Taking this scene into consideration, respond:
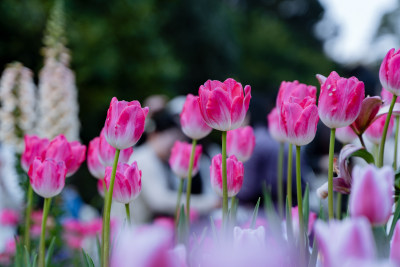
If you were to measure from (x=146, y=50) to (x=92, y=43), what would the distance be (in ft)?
6.25

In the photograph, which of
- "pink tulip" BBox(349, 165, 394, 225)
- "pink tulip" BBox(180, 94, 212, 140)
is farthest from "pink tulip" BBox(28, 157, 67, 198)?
"pink tulip" BBox(349, 165, 394, 225)

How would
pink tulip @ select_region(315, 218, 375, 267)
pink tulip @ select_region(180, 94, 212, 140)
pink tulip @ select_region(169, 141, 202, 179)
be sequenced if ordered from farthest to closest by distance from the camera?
pink tulip @ select_region(169, 141, 202, 179)
pink tulip @ select_region(180, 94, 212, 140)
pink tulip @ select_region(315, 218, 375, 267)

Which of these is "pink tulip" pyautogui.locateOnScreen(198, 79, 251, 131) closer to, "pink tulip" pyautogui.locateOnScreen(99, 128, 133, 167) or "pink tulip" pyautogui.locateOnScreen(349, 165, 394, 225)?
"pink tulip" pyautogui.locateOnScreen(99, 128, 133, 167)

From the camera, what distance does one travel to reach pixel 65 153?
781 millimetres

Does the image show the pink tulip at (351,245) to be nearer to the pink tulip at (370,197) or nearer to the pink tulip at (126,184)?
the pink tulip at (370,197)

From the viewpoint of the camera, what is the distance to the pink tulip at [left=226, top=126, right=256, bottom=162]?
35.7 inches

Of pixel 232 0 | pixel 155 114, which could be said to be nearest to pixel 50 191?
pixel 155 114

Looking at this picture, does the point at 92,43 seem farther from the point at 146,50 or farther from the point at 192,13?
the point at 192,13

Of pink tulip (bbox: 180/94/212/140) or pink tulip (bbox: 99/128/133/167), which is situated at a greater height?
pink tulip (bbox: 180/94/212/140)

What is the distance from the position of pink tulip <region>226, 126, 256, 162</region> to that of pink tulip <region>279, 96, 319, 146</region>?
27 cm

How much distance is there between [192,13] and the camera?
1590cm

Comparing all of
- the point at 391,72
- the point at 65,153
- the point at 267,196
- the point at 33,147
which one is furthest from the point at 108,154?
the point at 391,72

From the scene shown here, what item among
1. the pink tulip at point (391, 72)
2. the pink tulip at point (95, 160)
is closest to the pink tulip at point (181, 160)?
the pink tulip at point (95, 160)

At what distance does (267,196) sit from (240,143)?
0.12m
